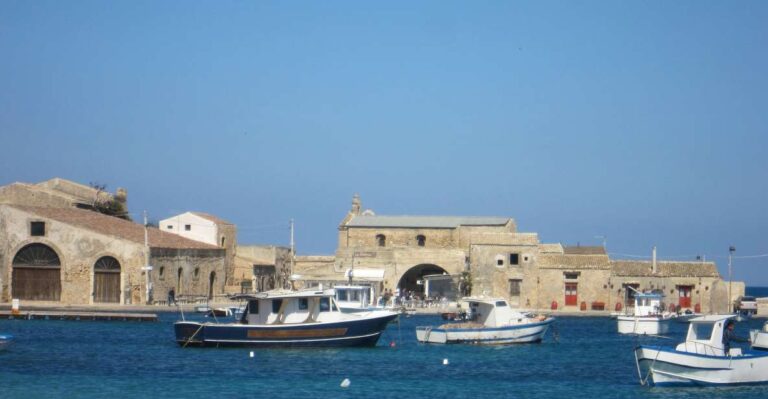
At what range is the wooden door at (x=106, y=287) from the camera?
63688mm

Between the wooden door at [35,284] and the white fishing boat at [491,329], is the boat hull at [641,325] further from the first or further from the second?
the wooden door at [35,284]

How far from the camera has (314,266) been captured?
7469cm

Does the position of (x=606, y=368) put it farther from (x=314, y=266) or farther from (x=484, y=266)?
(x=314, y=266)

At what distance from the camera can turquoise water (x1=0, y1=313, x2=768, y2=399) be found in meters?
32.8

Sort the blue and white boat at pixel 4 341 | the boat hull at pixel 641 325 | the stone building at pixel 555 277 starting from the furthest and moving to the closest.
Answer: the stone building at pixel 555 277
the boat hull at pixel 641 325
the blue and white boat at pixel 4 341

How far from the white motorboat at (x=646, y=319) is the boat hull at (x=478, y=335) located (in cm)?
978

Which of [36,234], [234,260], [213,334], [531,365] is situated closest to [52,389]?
[213,334]

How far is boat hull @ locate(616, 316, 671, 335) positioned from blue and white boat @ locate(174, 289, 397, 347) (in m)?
16.2

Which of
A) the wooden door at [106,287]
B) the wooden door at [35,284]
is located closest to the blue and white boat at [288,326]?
the wooden door at [106,287]

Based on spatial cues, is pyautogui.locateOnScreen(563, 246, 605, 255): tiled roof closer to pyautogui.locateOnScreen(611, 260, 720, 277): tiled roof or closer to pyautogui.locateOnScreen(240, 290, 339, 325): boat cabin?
pyautogui.locateOnScreen(611, 260, 720, 277): tiled roof

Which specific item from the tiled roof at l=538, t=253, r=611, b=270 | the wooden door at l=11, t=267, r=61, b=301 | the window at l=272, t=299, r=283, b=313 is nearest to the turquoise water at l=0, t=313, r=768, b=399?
the window at l=272, t=299, r=283, b=313

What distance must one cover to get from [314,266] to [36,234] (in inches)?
673

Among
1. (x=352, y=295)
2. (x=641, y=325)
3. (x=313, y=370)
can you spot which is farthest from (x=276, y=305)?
(x=641, y=325)

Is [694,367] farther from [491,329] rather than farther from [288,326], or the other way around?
[491,329]
